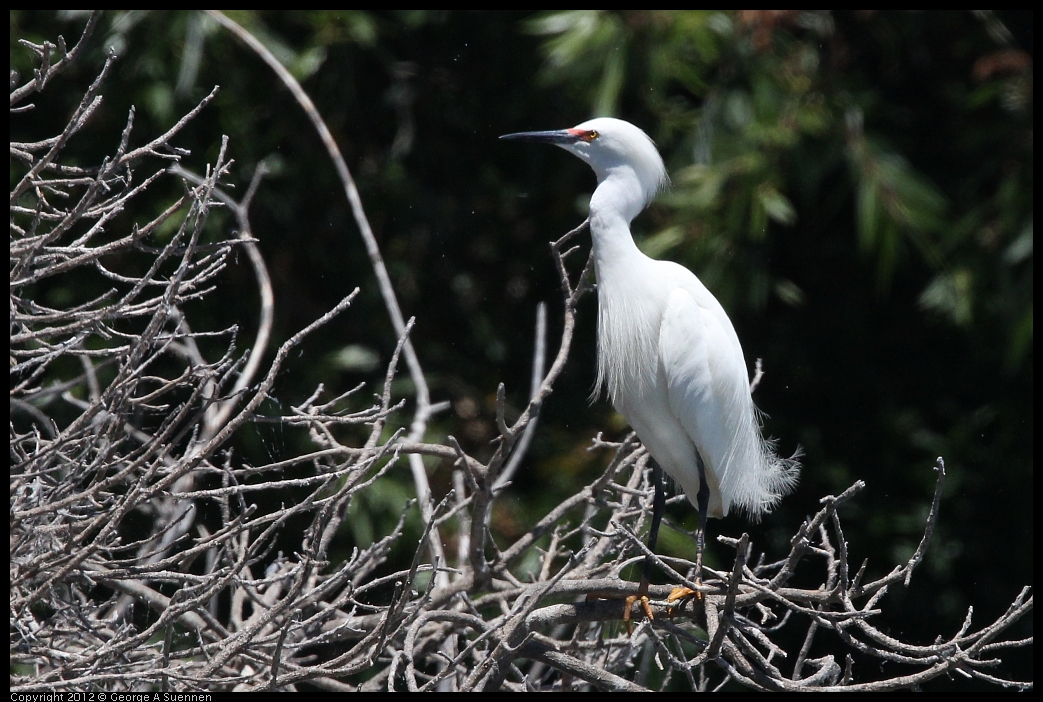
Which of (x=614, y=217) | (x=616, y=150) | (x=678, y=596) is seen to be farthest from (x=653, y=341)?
(x=678, y=596)

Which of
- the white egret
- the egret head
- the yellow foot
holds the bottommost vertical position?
the yellow foot

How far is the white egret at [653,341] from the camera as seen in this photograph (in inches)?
66.8

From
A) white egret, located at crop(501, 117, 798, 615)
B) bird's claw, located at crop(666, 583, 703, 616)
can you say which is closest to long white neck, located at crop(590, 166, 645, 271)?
white egret, located at crop(501, 117, 798, 615)

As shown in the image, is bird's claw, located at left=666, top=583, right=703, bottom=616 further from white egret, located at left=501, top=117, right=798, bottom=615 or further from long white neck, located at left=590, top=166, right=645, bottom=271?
long white neck, located at left=590, top=166, right=645, bottom=271

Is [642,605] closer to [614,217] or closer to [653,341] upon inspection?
[653,341]

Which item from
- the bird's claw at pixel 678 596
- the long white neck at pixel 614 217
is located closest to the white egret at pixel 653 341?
the long white neck at pixel 614 217

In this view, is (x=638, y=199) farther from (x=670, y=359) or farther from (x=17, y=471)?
(x=17, y=471)

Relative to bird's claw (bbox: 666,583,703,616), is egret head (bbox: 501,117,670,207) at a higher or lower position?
higher

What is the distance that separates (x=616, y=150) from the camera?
1712mm

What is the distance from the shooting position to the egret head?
171 centimetres

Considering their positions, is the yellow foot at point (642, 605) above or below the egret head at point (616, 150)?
below

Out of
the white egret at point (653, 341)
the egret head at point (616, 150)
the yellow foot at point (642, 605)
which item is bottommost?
the yellow foot at point (642, 605)

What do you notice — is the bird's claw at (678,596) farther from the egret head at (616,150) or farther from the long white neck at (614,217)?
the egret head at (616,150)

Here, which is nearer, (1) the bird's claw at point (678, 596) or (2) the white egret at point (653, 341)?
(1) the bird's claw at point (678, 596)
